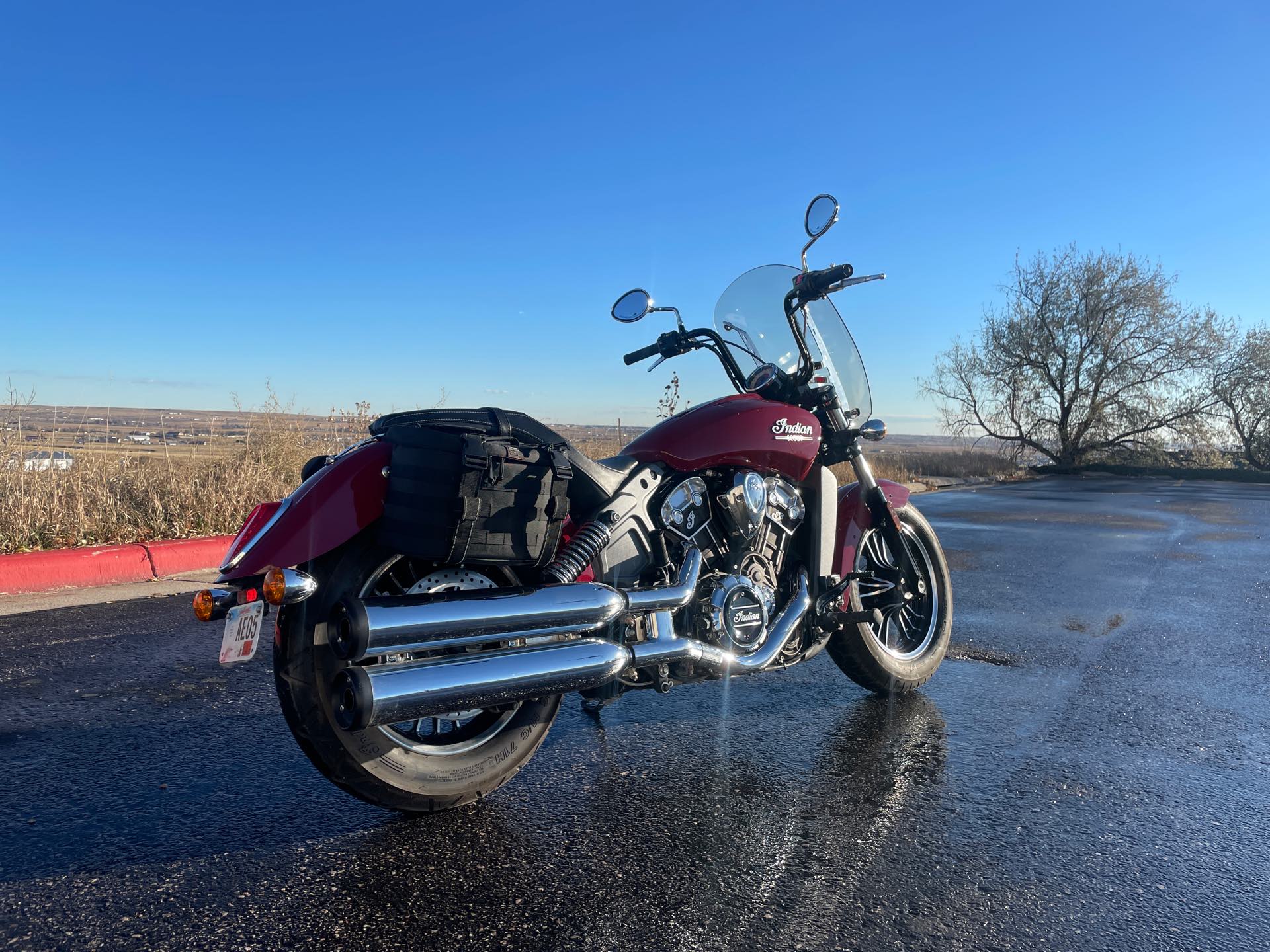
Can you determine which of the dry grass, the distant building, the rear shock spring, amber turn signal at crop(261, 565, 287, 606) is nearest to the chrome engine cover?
the rear shock spring

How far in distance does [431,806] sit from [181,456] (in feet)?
25.5

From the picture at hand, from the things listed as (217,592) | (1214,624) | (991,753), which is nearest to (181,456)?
(217,592)

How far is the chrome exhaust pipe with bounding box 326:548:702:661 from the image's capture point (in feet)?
7.48

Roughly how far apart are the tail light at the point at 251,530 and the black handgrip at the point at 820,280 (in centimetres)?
231

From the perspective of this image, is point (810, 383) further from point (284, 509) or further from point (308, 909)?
point (308, 909)

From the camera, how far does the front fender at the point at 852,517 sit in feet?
12.6

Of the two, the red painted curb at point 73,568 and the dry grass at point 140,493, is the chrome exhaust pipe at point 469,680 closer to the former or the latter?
the red painted curb at point 73,568

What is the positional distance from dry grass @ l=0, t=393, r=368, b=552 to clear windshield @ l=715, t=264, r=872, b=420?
5785 mm

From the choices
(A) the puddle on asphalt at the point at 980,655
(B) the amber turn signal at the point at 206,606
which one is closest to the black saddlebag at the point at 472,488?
(B) the amber turn signal at the point at 206,606

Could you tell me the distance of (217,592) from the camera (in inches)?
96.4

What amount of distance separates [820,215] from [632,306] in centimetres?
92

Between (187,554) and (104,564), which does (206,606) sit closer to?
(104,564)

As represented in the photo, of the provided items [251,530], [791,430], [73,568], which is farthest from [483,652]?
[73,568]

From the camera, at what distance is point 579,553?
2.85 m
